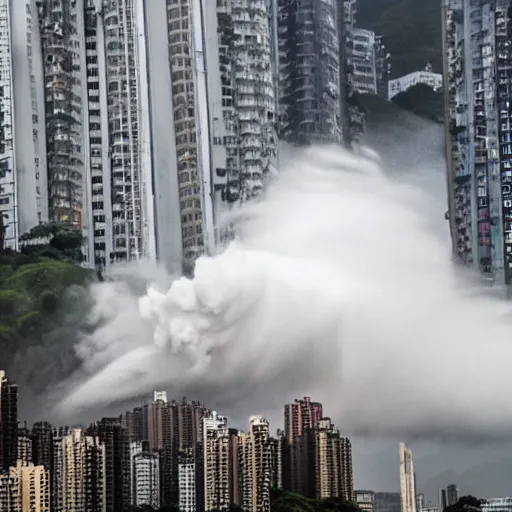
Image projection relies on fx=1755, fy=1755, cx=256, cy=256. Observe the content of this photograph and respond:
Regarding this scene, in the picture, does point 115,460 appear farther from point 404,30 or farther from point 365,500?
point 404,30

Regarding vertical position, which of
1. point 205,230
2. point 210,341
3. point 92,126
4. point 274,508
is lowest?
point 274,508

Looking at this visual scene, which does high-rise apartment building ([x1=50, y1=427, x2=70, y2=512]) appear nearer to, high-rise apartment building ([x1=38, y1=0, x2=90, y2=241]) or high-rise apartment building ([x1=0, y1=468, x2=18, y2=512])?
high-rise apartment building ([x1=0, y1=468, x2=18, y2=512])

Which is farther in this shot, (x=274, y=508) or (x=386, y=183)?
(x=386, y=183)

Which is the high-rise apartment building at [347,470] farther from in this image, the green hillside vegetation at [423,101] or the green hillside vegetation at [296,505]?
the green hillside vegetation at [423,101]

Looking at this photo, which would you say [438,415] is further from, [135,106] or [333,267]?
[135,106]

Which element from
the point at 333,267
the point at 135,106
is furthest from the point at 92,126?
the point at 333,267

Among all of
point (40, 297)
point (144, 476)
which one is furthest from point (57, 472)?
point (40, 297)

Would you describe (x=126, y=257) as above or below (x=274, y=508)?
above
